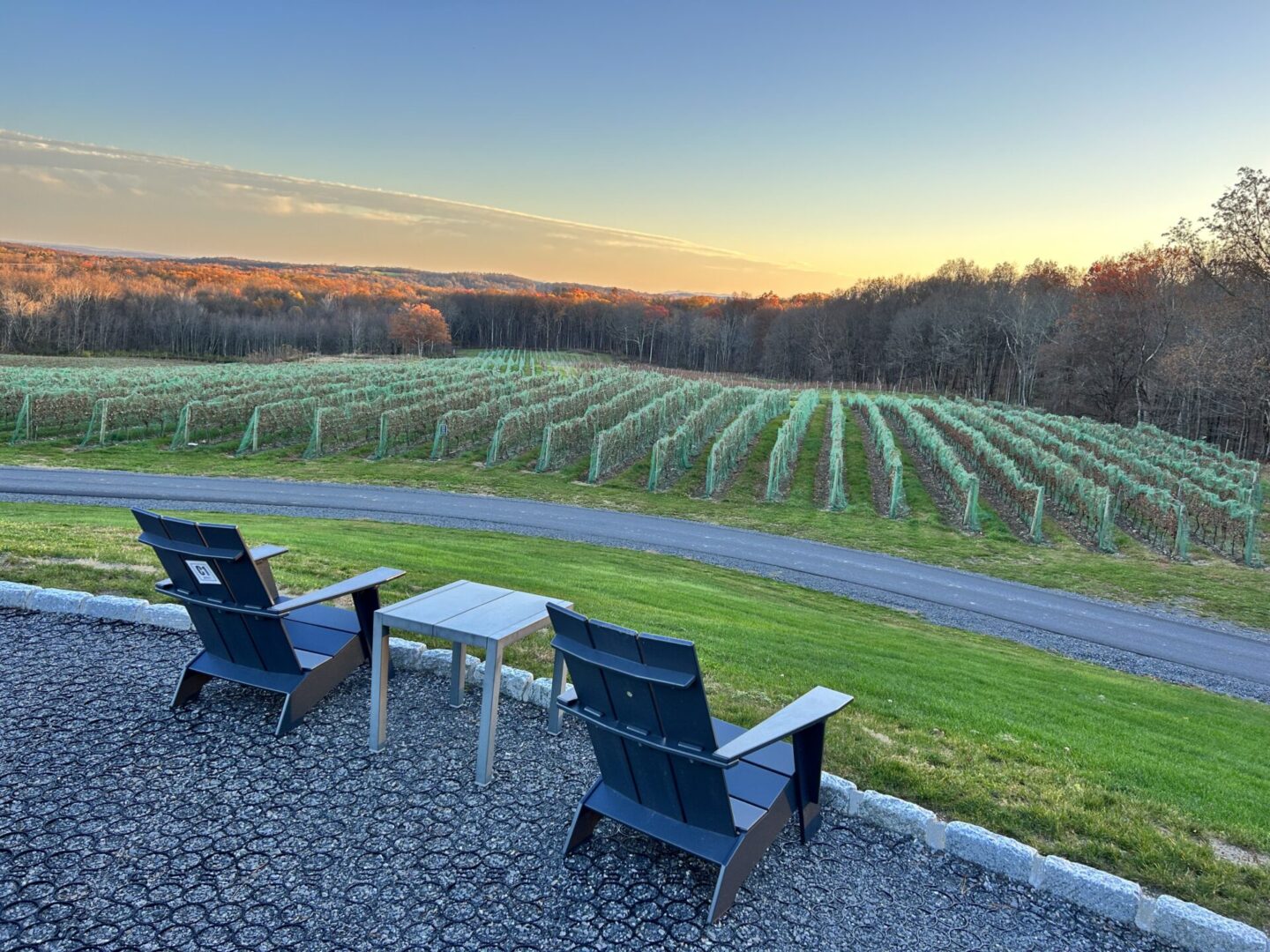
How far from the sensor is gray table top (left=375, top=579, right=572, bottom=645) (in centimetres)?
390

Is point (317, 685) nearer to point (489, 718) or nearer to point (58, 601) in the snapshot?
point (489, 718)

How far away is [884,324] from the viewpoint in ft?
266

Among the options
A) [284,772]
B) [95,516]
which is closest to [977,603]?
[284,772]

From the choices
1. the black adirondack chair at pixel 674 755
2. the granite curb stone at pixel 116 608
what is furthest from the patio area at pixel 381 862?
the granite curb stone at pixel 116 608

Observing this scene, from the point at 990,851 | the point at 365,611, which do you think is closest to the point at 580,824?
the point at 990,851

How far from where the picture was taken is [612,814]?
3.18m

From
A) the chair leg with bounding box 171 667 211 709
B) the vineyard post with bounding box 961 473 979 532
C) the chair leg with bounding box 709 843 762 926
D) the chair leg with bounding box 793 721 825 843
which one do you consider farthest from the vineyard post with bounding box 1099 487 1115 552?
the chair leg with bounding box 171 667 211 709

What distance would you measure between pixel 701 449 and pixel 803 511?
25.7 ft

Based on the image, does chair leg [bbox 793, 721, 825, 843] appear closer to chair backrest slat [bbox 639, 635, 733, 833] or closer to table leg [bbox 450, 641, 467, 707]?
chair backrest slat [bbox 639, 635, 733, 833]

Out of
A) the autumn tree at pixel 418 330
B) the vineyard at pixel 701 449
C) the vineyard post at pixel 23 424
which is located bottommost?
the vineyard post at pixel 23 424

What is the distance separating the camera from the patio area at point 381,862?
9.16 feet

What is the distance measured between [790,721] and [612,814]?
0.85 meters

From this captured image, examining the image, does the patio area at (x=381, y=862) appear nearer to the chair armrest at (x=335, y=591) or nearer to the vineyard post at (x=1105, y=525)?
the chair armrest at (x=335, y=591)

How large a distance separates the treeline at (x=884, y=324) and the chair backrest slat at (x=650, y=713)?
83.6ft
